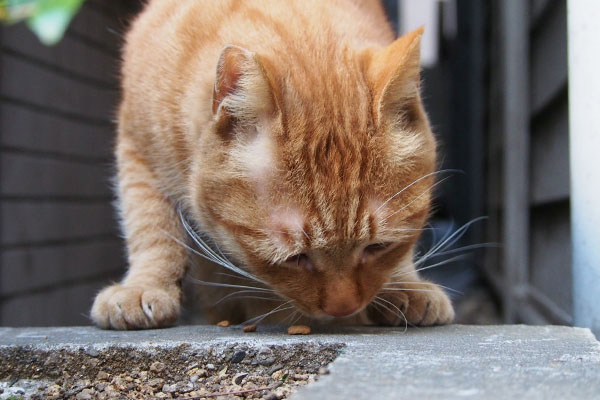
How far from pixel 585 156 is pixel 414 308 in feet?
2.11

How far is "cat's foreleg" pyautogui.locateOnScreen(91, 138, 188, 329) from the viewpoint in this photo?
1.97 meters

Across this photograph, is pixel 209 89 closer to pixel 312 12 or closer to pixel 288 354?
pixel 312 12

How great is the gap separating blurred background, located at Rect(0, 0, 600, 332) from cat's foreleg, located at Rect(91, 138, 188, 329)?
2.21 feet

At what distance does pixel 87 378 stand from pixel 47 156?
2.56 meters

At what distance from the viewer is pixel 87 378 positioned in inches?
62.9

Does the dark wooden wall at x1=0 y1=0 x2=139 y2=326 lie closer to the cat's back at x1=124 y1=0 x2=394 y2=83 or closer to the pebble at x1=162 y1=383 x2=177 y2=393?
the cat's back at x1=124 y1=0 x2=394 y2=83

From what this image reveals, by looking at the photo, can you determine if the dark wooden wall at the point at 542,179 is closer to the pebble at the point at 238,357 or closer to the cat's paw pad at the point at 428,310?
the cat's paw pad at the point at 428,310

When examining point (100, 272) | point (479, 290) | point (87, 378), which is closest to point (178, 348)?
point (87, 378)

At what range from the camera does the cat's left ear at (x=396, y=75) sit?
170cm

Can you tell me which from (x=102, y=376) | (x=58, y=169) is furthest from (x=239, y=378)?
(x=58, y=169)

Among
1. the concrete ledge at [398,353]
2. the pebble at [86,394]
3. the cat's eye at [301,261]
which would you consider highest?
the cat's eye at [301,261]

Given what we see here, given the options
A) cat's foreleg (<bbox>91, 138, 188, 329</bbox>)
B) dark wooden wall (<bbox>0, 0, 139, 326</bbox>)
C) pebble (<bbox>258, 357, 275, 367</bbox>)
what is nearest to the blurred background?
dark wooden wall (<bbox>0, 0, 139, 326</bbox>)

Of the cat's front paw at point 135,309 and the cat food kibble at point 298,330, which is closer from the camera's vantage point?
the cat food kibble at point 298,330

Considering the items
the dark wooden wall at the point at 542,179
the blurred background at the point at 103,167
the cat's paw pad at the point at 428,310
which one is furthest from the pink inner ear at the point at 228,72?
the dark wooden wall at the point at 542,179
